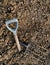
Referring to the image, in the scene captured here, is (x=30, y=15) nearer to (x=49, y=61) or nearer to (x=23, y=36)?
(x=23, y=36)

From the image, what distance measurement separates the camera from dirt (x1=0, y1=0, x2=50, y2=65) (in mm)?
2111

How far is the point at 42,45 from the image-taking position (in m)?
2.18

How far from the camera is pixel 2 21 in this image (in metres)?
2.10

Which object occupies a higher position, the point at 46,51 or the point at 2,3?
the point at 2,3

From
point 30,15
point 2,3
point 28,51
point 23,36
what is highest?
point 2,3

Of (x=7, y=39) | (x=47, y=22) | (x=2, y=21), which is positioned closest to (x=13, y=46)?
(x=7, y=39)

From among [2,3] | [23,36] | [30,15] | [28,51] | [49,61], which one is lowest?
[49,61]

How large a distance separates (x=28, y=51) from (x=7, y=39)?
0.25m

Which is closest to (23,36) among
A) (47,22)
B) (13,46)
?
(13,46)

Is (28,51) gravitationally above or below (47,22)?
below

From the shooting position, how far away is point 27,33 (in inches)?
85.4

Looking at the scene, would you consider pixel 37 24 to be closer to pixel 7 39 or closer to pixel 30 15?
pixel 30 15

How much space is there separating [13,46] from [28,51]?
0.53 ft

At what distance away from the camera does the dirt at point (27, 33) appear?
211cm
